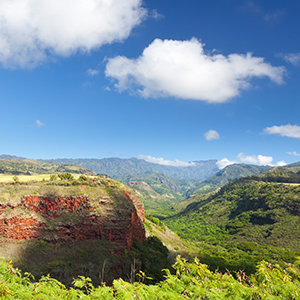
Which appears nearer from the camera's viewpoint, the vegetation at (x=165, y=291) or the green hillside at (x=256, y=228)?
the vegetation at (x=165, y=291)

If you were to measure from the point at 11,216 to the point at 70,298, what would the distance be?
38.3 meters

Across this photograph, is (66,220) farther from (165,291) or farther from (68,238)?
(165,291)

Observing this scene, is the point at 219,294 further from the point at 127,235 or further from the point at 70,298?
the point at 127,235

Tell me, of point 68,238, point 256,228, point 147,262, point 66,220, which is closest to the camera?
point 68,238

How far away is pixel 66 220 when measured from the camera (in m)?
43.4

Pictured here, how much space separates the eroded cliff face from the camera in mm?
39531

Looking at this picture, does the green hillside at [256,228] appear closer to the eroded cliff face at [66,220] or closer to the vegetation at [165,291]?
the eroded cliff face at [66,220]

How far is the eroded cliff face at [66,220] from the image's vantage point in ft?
130

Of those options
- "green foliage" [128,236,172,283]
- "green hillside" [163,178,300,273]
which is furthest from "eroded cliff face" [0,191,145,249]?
"green hillside" [163,178,300,273]

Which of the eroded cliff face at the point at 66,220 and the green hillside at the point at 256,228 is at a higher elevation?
the eroded cliff face at the point at 66,220

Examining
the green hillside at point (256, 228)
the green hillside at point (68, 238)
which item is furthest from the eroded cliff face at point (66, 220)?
the green hillside at point (256, 228)

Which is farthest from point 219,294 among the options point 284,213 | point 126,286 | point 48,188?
point 284,213

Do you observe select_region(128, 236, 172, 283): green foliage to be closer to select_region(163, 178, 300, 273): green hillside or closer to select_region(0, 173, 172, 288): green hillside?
select_region(0, 173, 172, 288): green hillside

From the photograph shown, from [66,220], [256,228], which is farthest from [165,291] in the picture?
[256,228]
